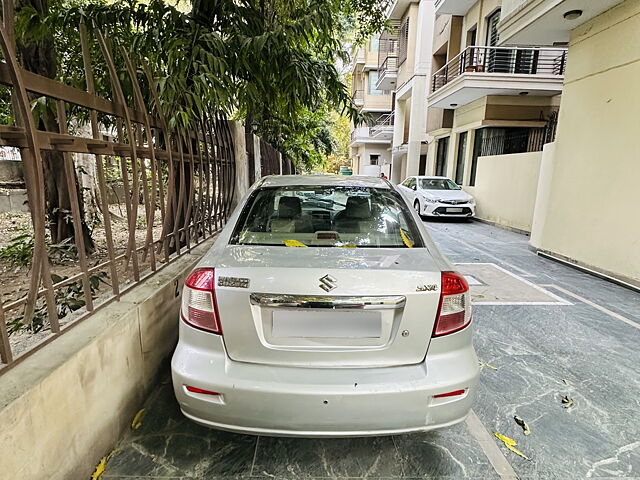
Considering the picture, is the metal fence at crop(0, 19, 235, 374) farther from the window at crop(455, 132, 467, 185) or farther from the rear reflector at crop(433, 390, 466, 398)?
the window at crop(455, 132, 467, 185)

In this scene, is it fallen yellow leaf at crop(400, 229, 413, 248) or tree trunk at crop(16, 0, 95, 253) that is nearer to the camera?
fallen yellow leaf at crop(400, 229, 413, 248)

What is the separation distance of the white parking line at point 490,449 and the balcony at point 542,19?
5.71m

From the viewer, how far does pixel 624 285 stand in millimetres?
4906

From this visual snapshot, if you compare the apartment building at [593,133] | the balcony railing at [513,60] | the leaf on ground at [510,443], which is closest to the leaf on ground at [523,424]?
the leaf on ground at [510,443]

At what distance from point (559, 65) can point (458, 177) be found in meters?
4.52

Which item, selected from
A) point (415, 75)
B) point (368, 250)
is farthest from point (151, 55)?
point (415, 75)

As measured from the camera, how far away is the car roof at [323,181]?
2.76 m

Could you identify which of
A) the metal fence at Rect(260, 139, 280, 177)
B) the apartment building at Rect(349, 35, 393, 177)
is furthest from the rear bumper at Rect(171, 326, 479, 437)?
the apartment building at Rect(349, 35, 393, 177)

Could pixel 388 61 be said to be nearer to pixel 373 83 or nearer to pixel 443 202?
pixel 373 83

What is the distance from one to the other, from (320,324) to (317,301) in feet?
0.39

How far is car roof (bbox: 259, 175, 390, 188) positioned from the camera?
2.76 meters

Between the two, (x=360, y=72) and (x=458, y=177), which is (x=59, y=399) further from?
(x=360, y=72)

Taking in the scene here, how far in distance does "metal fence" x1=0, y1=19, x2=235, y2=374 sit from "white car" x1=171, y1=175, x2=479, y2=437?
2.19 feet

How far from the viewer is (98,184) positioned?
8.21 feet
